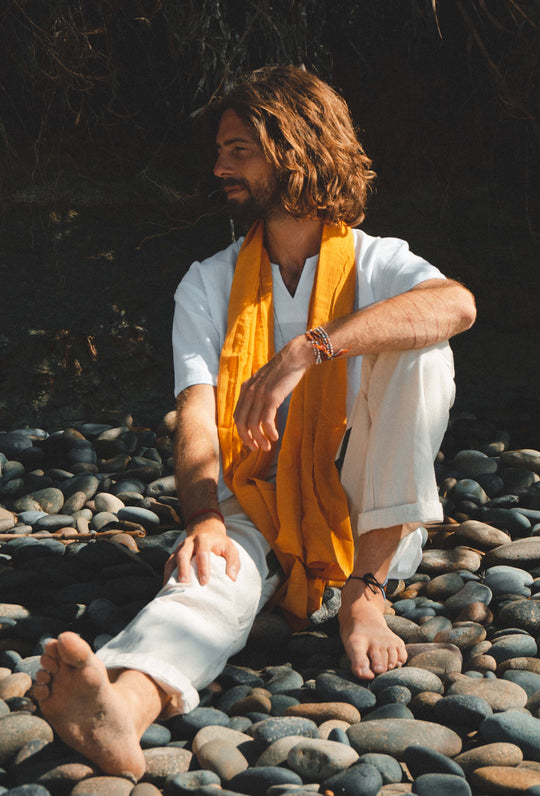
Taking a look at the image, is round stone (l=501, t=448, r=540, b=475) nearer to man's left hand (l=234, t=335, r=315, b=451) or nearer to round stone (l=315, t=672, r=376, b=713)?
man's left hand (l=234, t=335, r=315, b=451)

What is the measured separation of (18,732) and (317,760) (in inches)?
23.4

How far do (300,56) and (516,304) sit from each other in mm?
1737

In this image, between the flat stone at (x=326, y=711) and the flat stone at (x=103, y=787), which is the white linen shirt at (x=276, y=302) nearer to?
the flat stone at (x=326, y=711)

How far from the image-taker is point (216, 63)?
13.0 feet

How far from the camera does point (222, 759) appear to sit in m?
1.55

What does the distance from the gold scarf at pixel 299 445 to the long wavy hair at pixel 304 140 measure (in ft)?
0.39

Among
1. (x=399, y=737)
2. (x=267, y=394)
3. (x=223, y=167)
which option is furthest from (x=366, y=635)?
(x=223, y=167)

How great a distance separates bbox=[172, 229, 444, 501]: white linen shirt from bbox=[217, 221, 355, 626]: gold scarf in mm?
51

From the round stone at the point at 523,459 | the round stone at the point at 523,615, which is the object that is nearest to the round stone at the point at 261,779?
the round stone at the point at 523,615

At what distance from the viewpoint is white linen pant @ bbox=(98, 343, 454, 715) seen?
174 cm

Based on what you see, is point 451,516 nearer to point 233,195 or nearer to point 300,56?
point 233,195

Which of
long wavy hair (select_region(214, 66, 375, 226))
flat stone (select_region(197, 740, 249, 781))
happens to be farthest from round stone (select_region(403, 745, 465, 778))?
long wavy hair (select_region(214, 66, 375, 226))

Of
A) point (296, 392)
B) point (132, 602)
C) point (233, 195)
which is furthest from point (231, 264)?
point (132, 602)

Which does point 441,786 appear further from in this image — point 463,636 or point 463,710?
point 463,636
